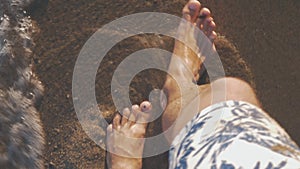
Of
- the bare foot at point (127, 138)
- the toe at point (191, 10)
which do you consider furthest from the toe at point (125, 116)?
the toe at point (191, 10)

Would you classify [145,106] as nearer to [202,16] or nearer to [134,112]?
[134,112]

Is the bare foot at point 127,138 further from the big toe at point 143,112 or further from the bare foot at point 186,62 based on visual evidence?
the bare foot at point 186,62

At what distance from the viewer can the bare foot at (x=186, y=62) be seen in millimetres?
2259

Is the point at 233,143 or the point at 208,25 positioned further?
the point at 208,25

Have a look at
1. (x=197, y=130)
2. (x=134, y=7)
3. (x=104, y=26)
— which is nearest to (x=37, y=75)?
(x=104, y=26)

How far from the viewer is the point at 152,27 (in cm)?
230

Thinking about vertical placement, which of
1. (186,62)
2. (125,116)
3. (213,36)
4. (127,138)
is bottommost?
(127,138)

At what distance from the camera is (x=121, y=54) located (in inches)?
90.5

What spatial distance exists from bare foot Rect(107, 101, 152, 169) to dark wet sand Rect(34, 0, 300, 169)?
2.0 inches

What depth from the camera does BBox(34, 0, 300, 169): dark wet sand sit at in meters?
2.28

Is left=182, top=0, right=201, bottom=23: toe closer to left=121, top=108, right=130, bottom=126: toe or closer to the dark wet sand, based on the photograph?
the dark wet sand

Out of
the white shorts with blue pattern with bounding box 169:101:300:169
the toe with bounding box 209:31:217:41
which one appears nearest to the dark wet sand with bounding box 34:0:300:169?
the toe with bounding box 209:31:217:41

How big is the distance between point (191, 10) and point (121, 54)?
380 millimetres

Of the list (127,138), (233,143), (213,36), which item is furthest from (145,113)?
(233,143)
